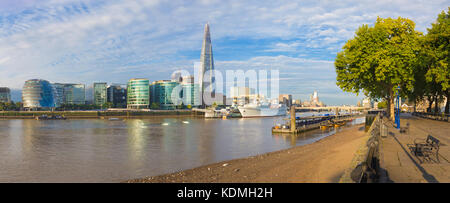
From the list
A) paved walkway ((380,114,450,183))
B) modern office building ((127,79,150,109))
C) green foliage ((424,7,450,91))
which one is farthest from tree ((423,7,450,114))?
modern office building ((127,79,150,109))

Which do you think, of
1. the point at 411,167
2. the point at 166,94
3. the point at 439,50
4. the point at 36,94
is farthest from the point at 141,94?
A: the point at 411,167

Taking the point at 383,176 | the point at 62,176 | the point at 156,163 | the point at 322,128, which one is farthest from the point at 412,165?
the point at 322,128

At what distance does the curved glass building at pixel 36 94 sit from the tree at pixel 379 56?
181m

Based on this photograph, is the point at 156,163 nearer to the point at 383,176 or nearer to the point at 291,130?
the point at 383,176

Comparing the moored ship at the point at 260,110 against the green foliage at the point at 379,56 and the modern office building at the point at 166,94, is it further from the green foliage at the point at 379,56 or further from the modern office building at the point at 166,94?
the green foliage at the point at 379,56

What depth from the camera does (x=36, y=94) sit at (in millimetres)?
173250

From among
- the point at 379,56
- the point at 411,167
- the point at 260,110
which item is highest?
the point at 379,56

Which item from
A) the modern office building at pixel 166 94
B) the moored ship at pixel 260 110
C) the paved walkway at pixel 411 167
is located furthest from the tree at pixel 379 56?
the modern office building at pixel 166 94

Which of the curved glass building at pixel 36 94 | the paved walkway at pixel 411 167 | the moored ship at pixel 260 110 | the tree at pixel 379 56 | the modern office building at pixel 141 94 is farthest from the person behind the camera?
the modern office building at pixel 141 94

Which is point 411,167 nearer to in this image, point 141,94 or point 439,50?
point 439,50

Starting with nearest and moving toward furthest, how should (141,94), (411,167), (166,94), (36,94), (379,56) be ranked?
1. (411,167)
2. (379,56)
3. (36,94)
4. (141,94)
5. (166,94)

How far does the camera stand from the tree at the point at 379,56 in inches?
1267

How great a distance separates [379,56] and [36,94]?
188283 millimetres

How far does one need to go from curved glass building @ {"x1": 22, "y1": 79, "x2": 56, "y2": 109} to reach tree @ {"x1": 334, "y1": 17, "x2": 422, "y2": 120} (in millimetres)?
181241
